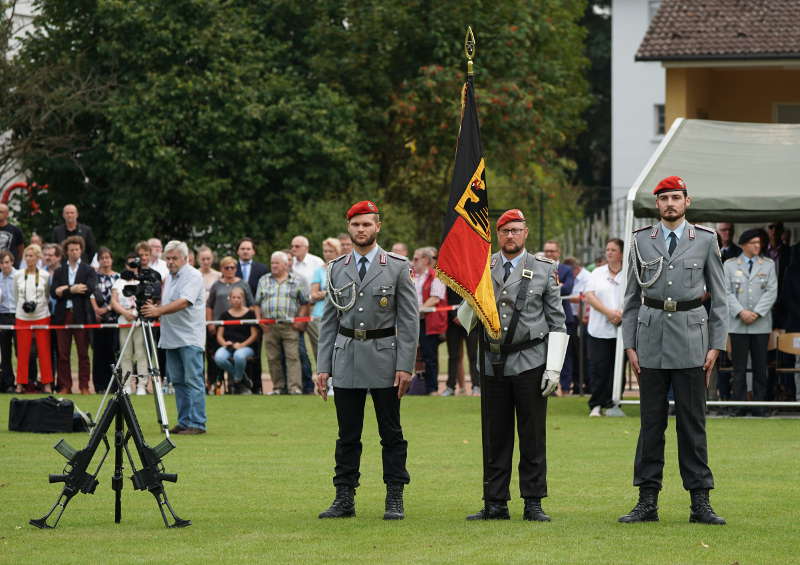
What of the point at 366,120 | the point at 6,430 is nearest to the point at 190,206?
the point at 366,120

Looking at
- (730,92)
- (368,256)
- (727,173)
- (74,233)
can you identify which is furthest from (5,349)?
(730,92)

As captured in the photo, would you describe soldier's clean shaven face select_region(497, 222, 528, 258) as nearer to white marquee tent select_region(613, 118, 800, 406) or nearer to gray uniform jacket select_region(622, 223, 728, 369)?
gray uniform jacket select_region(622, 223, 728, 369)

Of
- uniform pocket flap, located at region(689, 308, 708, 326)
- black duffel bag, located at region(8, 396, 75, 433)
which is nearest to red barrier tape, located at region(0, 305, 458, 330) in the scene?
black duffel bag, located at region(8, 396, 75, 433)

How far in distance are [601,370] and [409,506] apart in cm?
738

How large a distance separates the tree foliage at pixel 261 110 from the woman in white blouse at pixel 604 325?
48.5ft

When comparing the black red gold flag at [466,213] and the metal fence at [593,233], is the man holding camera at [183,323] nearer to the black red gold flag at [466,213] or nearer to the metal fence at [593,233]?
the black red gold flag at [466,213]

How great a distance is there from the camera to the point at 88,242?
23.9 m

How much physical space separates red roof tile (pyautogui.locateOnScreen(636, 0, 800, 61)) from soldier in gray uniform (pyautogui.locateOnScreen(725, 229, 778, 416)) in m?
9.34

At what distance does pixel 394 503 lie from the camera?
10.2m

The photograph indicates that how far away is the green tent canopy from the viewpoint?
1694cm

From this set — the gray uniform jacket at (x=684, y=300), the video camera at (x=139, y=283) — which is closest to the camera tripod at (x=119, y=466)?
the video camera at (x=139, y=283)

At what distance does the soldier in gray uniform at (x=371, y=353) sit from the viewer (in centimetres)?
1025

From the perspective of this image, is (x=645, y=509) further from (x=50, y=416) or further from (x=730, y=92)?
(x=730, y=92)

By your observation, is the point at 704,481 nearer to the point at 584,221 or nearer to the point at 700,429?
the point at 700,429
